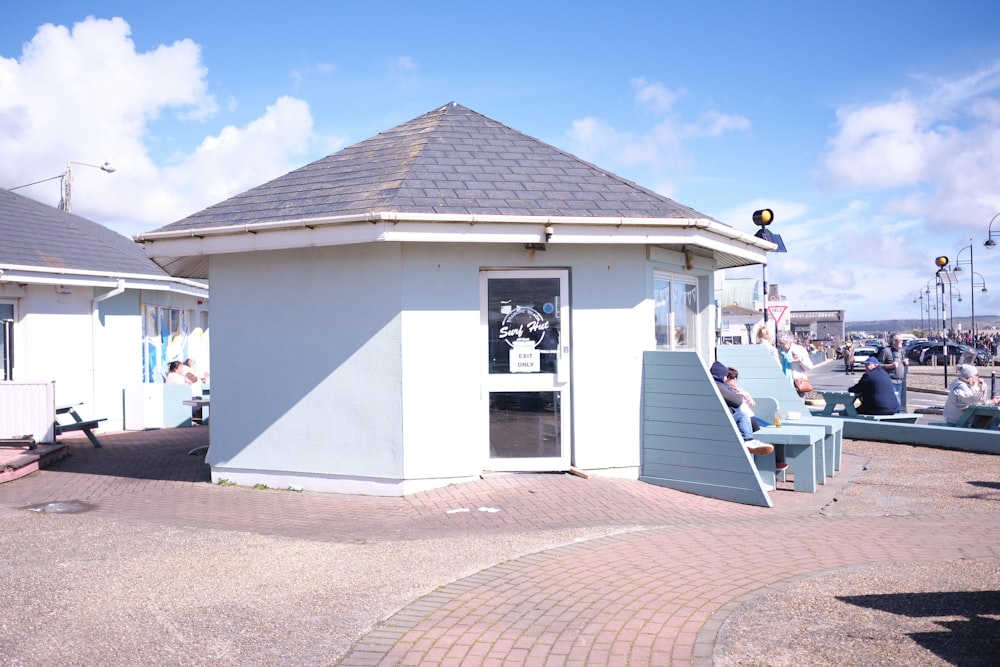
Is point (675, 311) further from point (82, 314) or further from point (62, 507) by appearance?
point (82, 314)

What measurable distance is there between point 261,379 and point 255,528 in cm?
239

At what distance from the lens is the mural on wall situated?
55.3 ft

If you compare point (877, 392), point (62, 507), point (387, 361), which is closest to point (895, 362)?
point (877, 392)

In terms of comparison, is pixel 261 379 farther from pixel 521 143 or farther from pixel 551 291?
pixel 521 143

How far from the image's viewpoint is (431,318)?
8.95 m

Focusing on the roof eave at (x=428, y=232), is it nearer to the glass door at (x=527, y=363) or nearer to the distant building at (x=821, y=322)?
the glass door at (x=527, y=363)

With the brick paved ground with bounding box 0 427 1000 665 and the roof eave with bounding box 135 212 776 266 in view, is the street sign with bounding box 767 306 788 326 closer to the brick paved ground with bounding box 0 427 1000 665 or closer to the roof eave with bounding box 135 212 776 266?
the brick paved ground with bounding box 0 427 1000 665

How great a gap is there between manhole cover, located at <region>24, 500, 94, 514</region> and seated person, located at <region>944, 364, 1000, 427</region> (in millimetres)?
11649

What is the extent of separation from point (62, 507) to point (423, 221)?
4.30 meters

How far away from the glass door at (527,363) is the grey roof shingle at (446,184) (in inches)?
32.1

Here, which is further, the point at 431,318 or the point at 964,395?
the point at 964,395

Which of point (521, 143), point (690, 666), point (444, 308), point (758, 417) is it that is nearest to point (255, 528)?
point (444, 308)

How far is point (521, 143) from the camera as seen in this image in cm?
1084

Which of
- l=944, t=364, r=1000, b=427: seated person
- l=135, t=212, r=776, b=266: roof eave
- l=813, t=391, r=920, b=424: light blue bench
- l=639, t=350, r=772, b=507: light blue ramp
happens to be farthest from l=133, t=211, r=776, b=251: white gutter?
l=813, t=391, r=920, b=424: light blue bench
